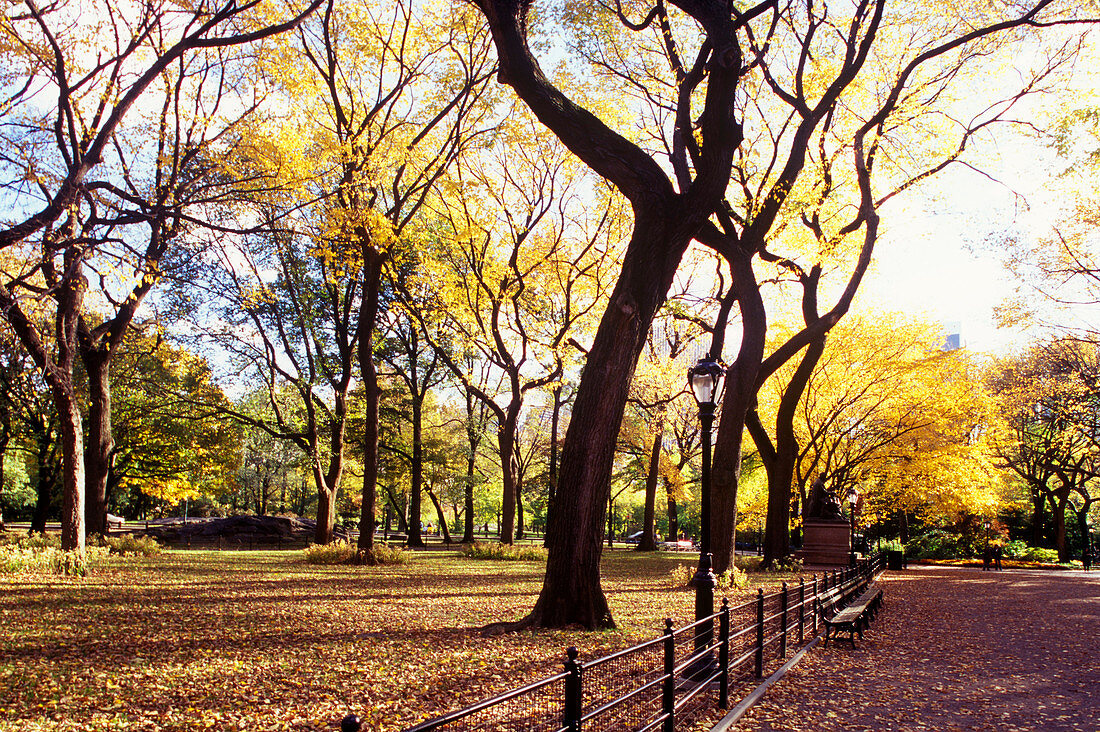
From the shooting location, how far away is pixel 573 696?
3.84 m

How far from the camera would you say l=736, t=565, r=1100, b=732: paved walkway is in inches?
251

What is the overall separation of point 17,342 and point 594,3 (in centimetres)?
2441

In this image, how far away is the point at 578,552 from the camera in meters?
8.80

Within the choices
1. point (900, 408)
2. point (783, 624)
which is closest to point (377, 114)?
point (783, 624)

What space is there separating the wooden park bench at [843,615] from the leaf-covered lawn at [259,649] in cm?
207

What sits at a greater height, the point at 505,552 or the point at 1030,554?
the point at 505,552

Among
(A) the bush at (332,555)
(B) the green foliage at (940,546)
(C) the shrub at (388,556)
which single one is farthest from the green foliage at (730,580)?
(B) the green foliage at (940,546)

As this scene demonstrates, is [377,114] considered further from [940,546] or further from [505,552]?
[940,546]

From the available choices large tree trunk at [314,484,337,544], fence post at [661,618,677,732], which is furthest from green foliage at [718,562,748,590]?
large tree trunk at [314,484,337,544]

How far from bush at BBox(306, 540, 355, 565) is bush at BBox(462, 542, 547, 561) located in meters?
5.96

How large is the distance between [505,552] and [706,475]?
16.2m

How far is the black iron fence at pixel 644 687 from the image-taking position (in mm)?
4174

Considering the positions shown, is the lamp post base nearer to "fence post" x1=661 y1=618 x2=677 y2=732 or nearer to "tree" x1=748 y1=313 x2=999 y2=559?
"fence post" x1=661 y1=618 x2=677 y2=732

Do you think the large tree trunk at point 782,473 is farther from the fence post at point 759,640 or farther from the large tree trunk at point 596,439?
the fence post at point 759,640
